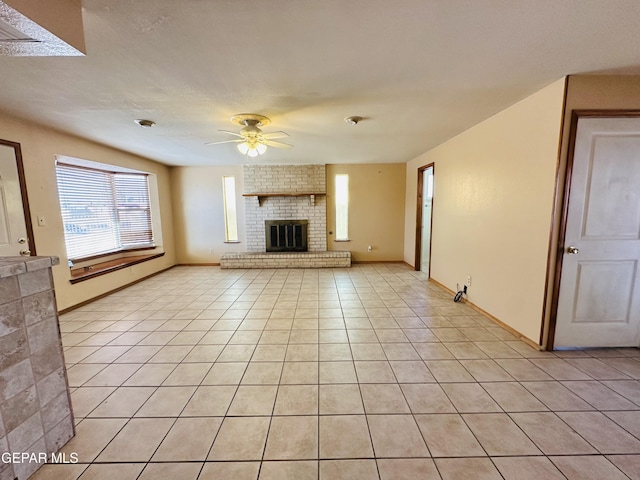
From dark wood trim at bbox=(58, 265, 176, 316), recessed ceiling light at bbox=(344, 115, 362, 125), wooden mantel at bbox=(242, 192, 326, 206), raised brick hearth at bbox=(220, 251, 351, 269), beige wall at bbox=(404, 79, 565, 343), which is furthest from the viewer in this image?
wooden mantel at bbox=(242, 192, 326, 206)

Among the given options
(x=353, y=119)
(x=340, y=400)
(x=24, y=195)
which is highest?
(x=353, y=119)

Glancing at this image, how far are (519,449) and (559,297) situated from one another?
4.84 ft

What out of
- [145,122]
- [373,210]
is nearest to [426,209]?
[373,210]

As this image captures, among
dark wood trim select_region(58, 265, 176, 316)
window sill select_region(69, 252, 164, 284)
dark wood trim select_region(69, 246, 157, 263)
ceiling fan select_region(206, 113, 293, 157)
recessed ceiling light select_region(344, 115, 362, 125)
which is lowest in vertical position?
dark wood trim select_region(58, 265, 176, 316)

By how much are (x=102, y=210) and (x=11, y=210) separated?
1.81 m

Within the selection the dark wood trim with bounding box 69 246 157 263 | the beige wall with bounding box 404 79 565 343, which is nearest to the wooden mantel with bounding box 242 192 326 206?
the dark wood trim with bounding box 69 246 157 263

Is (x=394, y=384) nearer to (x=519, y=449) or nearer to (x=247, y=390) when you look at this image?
(x=519, y=449)

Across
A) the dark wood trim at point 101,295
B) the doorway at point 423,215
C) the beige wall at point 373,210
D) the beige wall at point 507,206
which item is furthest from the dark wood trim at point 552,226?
the dark wood trim at point 101,295

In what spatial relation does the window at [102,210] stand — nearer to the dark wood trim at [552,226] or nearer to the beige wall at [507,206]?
the beige wall at [507,206]

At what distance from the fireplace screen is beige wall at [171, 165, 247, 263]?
65 centimetres

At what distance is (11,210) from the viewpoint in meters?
2.72

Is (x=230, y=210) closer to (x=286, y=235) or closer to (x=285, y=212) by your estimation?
(x=285, y=212)

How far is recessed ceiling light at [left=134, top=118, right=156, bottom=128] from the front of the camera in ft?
9.38

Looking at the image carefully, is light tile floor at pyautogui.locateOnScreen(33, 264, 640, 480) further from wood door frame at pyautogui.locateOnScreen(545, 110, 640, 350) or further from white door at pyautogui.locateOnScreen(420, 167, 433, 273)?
A: white door at pyautogui.locateOnScreen(420, 167, 433, 273)
